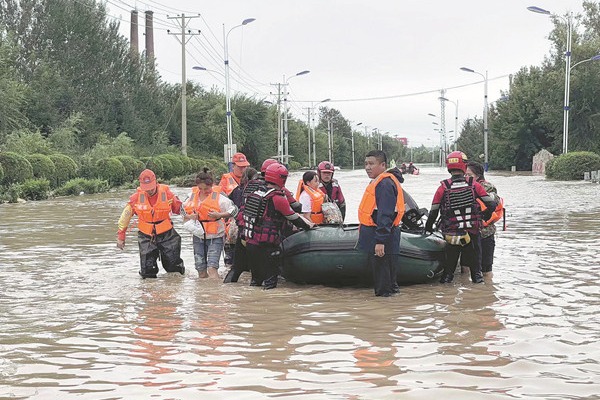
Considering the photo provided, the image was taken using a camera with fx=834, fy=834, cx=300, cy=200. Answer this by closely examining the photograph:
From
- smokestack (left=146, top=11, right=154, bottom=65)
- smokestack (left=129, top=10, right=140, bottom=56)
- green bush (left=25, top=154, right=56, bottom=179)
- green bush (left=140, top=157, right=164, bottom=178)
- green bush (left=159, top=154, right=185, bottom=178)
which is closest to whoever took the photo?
green bush (left=25, top=154, right=56, bottom=179)

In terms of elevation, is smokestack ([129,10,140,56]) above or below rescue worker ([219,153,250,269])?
above

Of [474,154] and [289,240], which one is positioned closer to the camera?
[289,240]

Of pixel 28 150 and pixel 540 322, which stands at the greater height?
pixel 28 150

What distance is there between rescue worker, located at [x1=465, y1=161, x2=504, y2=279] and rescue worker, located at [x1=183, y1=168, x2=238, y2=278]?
9.66ft

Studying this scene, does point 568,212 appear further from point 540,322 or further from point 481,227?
point 540,322

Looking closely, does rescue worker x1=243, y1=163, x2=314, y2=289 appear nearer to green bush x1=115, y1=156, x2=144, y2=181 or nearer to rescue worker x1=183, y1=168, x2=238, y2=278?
rescue worker x1=183, y1=168, x2=238, y2=278

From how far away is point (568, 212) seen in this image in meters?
21.2

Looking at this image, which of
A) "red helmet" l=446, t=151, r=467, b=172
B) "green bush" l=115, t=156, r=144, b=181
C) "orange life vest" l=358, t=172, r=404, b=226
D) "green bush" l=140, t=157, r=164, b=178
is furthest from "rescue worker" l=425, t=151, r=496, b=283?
"green bush" l=140, t=157, r=164, b=178

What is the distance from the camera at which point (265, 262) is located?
9.74 meters

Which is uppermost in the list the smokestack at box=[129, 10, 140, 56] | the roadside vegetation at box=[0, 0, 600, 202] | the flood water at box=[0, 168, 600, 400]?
the smokestack at box=[129, 10, 140, 56]

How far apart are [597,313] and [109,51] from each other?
181 ft

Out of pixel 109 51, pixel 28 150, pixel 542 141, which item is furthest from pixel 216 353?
pixel 542 141

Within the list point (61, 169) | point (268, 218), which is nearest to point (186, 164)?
point (61, 169)

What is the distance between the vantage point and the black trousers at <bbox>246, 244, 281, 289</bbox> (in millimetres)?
9648
